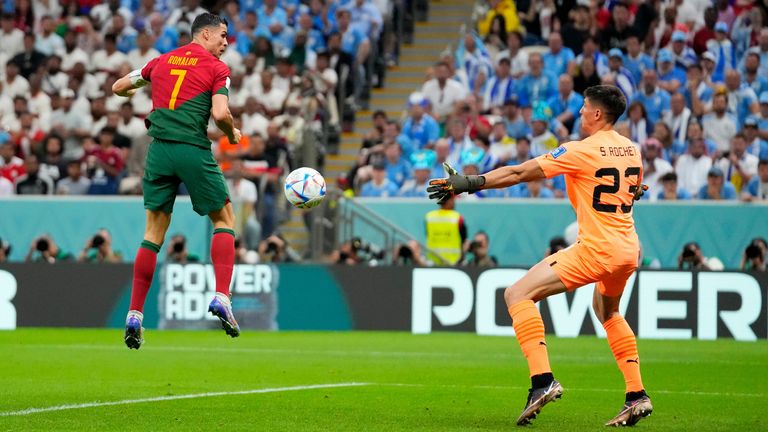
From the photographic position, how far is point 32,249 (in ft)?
65.2

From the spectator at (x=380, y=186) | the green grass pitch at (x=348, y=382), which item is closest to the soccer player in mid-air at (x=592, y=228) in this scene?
the green grass pitch at (x=348, y=382)

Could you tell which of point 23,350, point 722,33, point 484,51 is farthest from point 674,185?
point 23,350

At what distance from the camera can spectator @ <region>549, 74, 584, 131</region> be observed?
20.8 metres

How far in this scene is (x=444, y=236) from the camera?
19.2 meters

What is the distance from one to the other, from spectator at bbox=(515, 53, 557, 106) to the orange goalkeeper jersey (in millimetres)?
12995

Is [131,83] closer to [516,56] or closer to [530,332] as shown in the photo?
[530,332]

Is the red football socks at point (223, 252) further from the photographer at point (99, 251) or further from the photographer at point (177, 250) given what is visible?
the photographer at point (99, 251)

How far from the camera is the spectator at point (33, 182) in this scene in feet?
68.7

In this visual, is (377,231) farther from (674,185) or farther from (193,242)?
(674,185)

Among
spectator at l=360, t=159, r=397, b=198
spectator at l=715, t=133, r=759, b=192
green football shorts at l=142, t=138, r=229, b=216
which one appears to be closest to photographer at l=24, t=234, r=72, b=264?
spectator at l=360, t=159, r=397, b=198

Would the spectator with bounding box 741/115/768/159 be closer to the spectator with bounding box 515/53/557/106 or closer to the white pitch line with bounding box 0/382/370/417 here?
the spectator with bounding box 515/53/557/106

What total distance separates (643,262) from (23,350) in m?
8.84

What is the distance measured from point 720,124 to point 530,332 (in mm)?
12754

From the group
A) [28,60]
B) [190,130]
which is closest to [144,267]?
[190,130]
